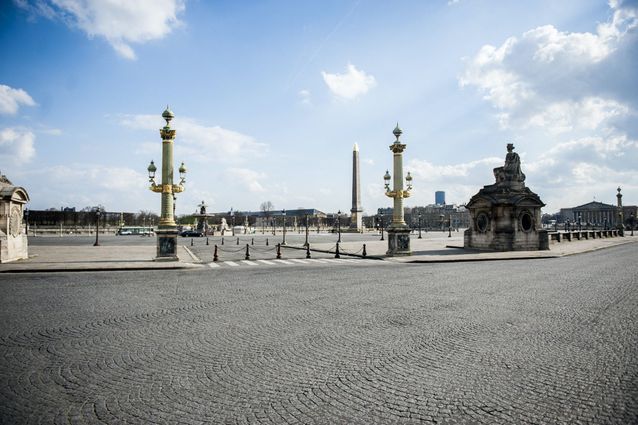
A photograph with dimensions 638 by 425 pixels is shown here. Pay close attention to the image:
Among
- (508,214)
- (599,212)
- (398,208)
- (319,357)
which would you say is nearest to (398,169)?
(398,208)

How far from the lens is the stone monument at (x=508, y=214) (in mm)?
28062

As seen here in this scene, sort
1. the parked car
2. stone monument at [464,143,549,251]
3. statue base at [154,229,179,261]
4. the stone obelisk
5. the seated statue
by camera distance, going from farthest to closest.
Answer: the stone obelisk, the parked car, the seated statue, stone monument at [464,143,549,251], statue base at [154,229,179,261]

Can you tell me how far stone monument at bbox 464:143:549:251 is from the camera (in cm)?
2806

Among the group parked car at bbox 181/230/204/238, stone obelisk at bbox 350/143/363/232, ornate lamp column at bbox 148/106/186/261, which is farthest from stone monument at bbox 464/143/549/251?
parked car at bbox 181/230/204/238

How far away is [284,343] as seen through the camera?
5973 mm

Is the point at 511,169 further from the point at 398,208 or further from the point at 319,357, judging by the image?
the point at 319,357

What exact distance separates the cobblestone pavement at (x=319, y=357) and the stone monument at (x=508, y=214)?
59.8 ft

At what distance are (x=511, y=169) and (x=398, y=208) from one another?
1126 centimetres

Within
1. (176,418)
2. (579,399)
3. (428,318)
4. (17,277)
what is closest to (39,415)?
(176,418)

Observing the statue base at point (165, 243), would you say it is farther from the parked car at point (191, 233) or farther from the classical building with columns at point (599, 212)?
the classical building with columns at point (599, 212)

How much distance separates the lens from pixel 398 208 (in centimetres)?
2470

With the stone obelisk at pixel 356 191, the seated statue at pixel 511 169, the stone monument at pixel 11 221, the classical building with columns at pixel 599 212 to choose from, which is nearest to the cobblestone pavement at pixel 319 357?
the stone monument at pixel 11 221

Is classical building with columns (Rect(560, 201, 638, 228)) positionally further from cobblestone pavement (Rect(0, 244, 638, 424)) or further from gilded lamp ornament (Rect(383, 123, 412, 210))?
cobblestone pavement (Rect(0, 244, 638, 424))

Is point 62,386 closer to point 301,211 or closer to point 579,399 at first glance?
point 579,399
